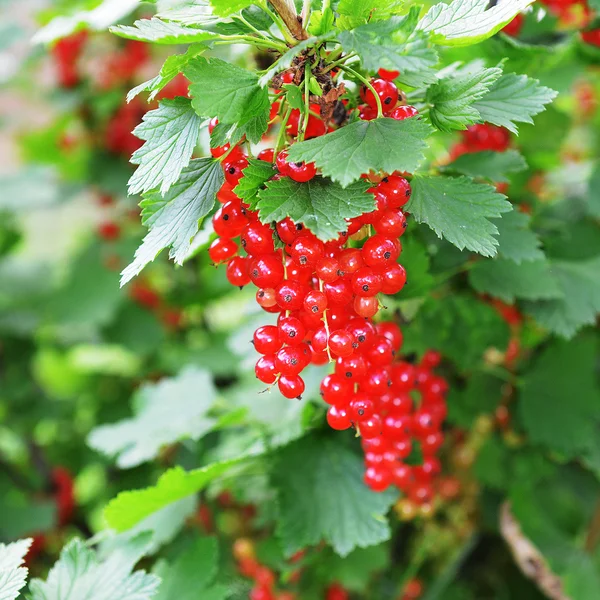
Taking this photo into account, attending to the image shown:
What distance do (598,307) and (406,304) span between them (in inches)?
12.5

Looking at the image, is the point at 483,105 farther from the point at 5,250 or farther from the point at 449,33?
the point at 5,250

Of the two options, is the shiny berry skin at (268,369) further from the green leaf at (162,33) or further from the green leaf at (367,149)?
the green leaf at (162,33)

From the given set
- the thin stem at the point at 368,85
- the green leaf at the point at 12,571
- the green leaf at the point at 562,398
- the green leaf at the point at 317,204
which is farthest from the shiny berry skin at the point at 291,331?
the green leaf at the point at 562,398

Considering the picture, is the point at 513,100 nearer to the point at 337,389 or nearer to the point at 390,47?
the point at 390,47

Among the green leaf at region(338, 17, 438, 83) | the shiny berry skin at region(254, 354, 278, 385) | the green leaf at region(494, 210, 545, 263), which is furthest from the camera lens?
the green leaf at region(494, 210, 545, 263)

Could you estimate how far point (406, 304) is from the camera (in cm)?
74

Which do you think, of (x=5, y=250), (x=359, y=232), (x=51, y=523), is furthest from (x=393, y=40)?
(x=5, y=250)

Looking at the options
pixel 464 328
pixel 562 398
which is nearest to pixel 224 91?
pixel 464 328

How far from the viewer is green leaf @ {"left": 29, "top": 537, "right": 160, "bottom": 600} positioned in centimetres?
66

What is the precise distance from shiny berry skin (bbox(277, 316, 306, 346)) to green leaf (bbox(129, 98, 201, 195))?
17 cm

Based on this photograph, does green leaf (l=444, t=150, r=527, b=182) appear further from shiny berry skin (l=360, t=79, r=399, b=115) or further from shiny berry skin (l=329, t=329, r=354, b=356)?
shiny berry skin (l=329, t=329, r=354, b=356)

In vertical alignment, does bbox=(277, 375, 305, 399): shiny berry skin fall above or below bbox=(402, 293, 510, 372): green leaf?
above

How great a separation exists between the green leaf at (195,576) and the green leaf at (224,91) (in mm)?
558

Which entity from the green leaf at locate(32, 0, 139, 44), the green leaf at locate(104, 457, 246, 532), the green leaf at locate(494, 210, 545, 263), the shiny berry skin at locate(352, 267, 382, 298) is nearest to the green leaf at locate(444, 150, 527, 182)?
the green leaf at locate(494, 210, 545, 263)
